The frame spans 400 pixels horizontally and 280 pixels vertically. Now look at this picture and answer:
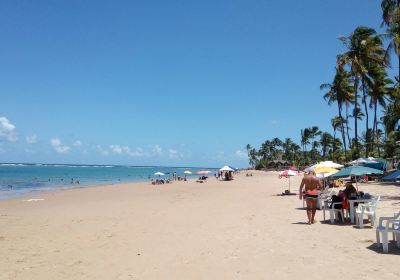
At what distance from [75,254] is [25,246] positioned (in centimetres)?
166

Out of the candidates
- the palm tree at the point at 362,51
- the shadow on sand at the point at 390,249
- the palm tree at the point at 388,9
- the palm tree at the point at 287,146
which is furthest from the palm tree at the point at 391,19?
the palm tree at the point at 287,146

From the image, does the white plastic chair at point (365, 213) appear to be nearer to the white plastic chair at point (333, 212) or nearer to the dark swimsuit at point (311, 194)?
the white plastic chair at point (333, 212)

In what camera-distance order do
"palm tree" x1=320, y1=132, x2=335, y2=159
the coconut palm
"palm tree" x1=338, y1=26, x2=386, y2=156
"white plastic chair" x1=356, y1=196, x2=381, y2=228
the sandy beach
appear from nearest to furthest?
the sandy beach → "white plastic chair" x1=356, y1=196, x2=381, y2=228 → the coconut palm → "palm tree" x1=338, y1=26, x2=386, y2=156 → "palm tree" x1=320, y1=132, x2=335, y2=159

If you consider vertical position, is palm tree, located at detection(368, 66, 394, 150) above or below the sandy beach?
above

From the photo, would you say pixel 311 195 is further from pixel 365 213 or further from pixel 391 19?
pixel 391 19

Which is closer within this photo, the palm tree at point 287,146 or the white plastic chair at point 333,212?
the white plastic chair at point 333,212

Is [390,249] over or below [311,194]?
below

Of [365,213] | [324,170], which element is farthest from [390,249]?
[324,170]

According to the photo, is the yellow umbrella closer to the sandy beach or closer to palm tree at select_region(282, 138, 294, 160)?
the sandy beach

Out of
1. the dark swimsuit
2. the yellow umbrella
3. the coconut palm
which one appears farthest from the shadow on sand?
the coconut palm

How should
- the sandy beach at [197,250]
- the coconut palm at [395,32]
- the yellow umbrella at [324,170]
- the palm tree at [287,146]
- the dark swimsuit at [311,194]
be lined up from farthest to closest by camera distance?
the palm tree at [287,146] → the coconut palm at [395,32] → the yellow umbrella at [324,170] → the dark swimsuit at [311,194] → the sandy beach at [197,250]

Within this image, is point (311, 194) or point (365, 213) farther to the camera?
point (311, 194)

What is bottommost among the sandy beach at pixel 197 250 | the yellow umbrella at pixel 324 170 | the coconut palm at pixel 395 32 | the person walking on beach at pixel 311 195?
the sandy beach at pixel 197 250

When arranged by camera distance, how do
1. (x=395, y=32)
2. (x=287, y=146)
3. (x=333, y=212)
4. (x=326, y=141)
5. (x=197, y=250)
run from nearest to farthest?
(x=197, y=250) → (x=333, y=212) → (x=395, y=32) → (x=326, y=141) → (x=287, y=146)
